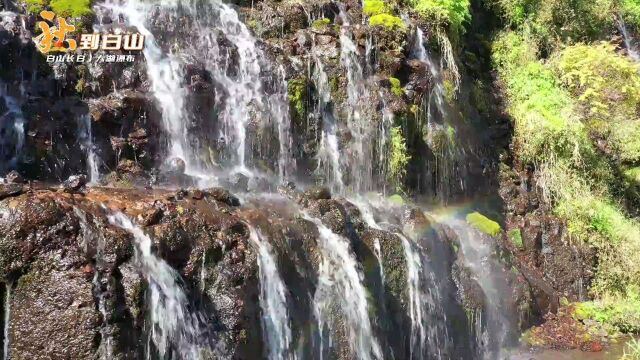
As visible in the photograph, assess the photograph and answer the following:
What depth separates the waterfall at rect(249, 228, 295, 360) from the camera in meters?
7.44

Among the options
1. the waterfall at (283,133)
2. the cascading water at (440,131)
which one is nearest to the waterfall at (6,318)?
the waterfall at (283,133)

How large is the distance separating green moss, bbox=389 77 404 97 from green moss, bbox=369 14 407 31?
4.30 feet

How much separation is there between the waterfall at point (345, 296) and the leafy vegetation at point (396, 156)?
373 centimetres

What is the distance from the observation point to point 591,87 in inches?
598

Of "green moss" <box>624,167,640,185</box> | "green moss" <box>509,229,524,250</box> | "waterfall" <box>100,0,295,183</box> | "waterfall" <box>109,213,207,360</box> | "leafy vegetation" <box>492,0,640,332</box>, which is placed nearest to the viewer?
"waterfall" <box>109,213,207,360</box>

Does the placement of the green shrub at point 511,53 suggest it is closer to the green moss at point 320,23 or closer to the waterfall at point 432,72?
the waterfall at point 432,72

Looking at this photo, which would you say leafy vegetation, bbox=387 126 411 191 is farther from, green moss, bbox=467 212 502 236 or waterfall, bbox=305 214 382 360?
waterfall, bbox=305 214 382 360

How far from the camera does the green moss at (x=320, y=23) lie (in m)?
12.9

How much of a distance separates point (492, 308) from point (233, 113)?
19.4ft

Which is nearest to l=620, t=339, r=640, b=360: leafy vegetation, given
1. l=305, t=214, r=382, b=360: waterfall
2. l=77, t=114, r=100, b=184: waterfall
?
l=305, t=214, r=382, b=360: waterfall

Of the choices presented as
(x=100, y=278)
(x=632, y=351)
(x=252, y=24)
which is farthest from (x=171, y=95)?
(x=632, y=351)

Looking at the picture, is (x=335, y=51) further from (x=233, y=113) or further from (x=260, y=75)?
(x=233, y=113)

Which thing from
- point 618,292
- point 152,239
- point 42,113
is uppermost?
point 42,113

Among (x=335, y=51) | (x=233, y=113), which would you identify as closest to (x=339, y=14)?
(x=335, y=51)
